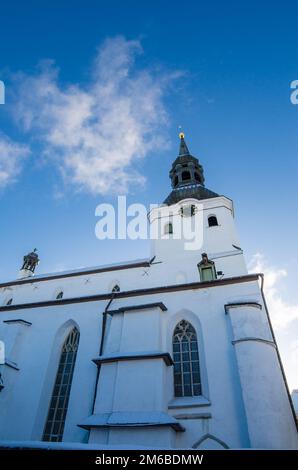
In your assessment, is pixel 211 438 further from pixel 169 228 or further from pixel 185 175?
pixel 185 175

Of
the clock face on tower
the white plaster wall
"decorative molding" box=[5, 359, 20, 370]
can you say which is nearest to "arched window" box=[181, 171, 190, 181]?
the clock face on tower

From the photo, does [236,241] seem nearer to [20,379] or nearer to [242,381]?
[242,381]

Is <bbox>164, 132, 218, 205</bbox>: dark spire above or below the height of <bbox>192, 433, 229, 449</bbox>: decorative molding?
above

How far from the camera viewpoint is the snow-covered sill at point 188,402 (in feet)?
30.6

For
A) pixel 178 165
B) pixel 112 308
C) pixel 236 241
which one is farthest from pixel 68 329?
pixel 178 165

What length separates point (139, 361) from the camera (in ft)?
32.8

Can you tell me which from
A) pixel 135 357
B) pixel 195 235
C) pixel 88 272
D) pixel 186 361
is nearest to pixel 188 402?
pixel 186 361

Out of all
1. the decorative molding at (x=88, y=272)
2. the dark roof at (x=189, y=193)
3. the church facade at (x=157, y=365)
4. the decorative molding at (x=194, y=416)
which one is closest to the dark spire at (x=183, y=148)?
the dark roof at (x=189, y=193)

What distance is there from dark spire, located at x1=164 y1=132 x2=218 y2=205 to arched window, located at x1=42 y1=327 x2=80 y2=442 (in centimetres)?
1195

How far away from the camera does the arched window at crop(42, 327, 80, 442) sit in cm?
1078

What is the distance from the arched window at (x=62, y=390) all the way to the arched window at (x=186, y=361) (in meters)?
4.76

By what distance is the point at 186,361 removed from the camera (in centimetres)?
1077

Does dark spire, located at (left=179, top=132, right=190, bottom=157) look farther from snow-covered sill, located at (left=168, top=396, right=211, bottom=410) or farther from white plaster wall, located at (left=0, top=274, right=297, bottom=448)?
snow-covered sill, located at (left=168, top=396, right=211, bottom=410)
